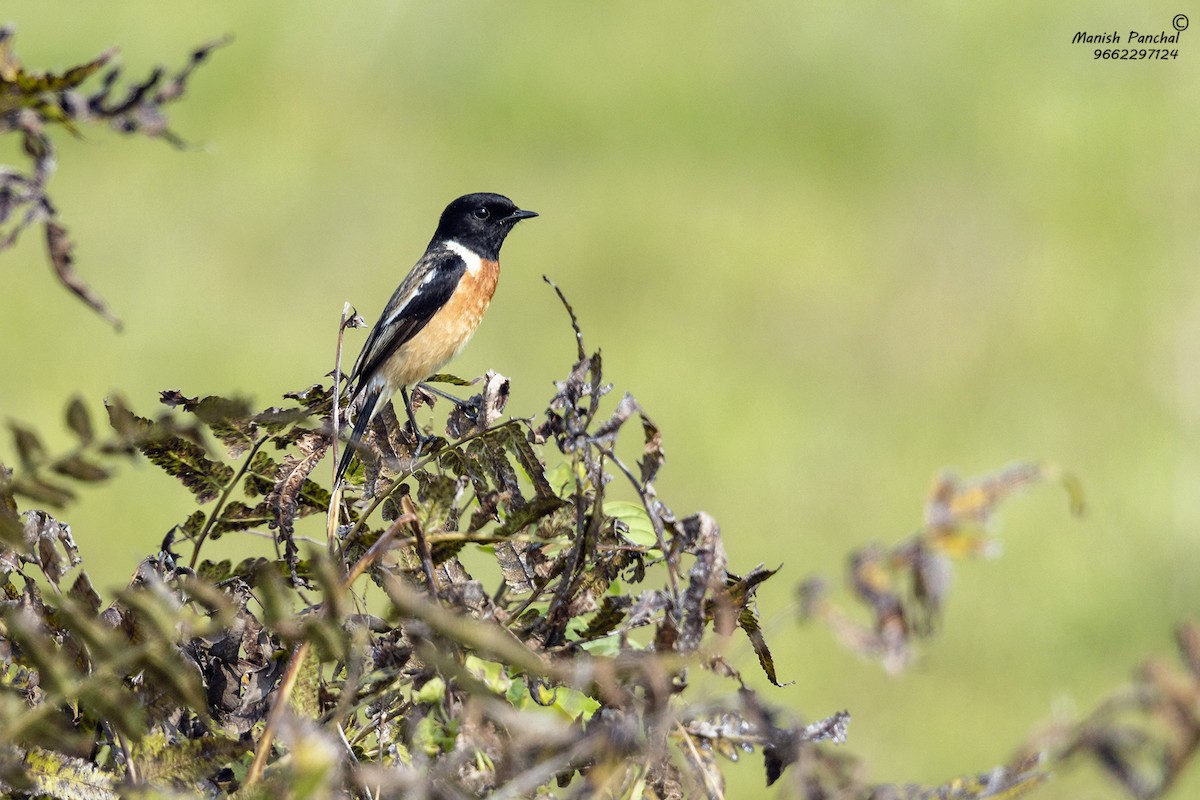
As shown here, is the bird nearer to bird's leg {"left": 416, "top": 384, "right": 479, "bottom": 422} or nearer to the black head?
the black head

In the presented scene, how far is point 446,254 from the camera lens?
565cm

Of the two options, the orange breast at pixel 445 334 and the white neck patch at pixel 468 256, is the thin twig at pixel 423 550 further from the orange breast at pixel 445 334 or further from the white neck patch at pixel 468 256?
the white neck patch at pixel 468 256

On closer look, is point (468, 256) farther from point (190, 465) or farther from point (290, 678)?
point (290, 678)

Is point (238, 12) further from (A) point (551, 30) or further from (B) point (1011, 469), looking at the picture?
(B) point (1011, 469)

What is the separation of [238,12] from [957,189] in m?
5.61

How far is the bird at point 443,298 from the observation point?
5.30 m

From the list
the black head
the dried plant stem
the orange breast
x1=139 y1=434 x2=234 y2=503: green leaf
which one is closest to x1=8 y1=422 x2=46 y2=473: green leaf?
the dried plant stem

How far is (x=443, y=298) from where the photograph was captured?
218 inches

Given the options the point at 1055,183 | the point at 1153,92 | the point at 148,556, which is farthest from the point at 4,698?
the point at 1153,92

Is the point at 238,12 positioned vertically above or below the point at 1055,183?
above

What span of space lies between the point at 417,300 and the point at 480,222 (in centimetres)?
51

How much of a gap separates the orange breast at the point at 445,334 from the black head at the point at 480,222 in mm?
116

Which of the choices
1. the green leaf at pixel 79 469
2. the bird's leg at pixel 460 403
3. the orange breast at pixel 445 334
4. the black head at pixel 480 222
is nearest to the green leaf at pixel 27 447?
the green leaf at pixel 79 469

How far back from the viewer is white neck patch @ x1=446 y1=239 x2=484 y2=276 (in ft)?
18.6
